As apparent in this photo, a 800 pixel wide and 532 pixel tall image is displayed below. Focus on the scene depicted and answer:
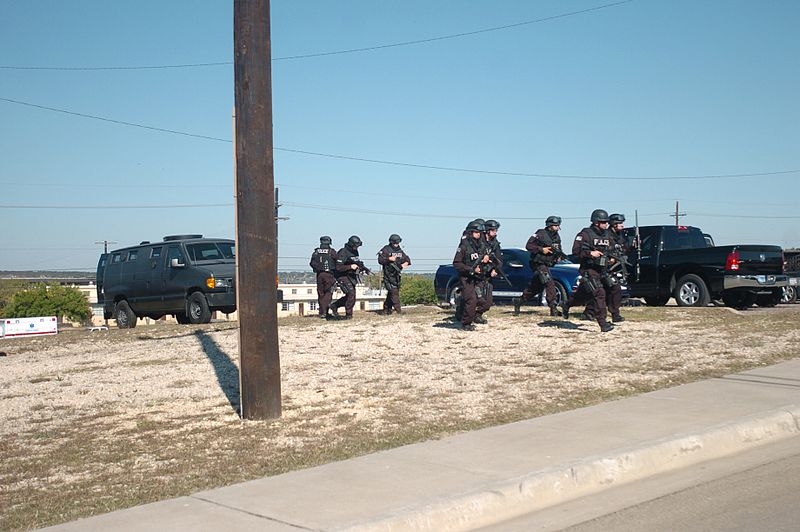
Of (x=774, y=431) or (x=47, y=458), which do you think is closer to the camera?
(x=47, y=458)

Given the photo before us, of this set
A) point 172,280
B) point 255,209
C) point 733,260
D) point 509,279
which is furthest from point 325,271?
point 255,209

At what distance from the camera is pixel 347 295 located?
1917 centimetres

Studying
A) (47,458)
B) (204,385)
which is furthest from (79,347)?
(47,458)

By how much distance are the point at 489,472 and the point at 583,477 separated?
66 cm

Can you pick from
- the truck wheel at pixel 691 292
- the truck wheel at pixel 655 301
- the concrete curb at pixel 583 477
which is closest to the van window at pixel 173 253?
the truck wheel at pixel 655 301

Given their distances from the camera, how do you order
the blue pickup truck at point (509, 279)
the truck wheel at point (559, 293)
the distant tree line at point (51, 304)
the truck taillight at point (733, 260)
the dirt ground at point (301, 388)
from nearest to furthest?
the dirt ground at point (301, 388), the truck wheel at point (559, 293), the truck taillight at point (733, 260), the blue pickup truck at point (509, 279), the distant tree line at point (51, 304)

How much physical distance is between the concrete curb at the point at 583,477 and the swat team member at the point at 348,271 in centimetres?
1199

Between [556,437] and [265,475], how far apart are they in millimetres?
2358

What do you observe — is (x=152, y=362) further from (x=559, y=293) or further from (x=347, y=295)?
(x=559, y=293)

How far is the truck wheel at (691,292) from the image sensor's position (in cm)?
1897

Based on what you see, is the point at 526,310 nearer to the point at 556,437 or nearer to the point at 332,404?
the point at 332,404

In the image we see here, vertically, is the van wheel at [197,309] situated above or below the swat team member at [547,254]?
below

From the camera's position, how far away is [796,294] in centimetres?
2278

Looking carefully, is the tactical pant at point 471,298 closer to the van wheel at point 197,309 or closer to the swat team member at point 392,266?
the swat team member at point 392,266
